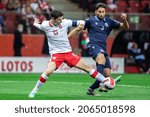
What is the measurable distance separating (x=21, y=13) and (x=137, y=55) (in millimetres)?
5194

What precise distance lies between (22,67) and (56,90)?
993 cm

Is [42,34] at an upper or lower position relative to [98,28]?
lower

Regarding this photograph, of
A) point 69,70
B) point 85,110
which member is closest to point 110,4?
point 69,70

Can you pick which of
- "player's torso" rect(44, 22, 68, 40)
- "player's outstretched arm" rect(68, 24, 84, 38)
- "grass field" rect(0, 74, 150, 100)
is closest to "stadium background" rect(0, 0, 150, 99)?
"grass field" rect(0, 74, 150, 100)

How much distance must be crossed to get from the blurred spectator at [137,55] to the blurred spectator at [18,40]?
4572 mm

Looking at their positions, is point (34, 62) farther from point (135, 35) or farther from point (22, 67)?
point (135, 35)

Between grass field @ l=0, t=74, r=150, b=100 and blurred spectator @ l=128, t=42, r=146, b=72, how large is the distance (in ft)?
12.0

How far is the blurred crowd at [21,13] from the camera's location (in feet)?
106

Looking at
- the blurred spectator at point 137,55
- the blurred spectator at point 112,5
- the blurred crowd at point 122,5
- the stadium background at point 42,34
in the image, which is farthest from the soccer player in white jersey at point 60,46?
the blurred spectator at point 112,5

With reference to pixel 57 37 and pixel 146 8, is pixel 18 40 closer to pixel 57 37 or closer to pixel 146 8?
pixel 146 8

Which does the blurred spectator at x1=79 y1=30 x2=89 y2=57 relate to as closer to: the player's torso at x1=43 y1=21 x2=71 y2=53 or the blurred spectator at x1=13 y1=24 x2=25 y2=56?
the blurred spectator at x1=13 y1=24 x2=25 y2=56

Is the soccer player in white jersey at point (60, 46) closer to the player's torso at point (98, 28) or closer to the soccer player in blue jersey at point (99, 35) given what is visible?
the soccer player in blue jersey at point (99, 35)

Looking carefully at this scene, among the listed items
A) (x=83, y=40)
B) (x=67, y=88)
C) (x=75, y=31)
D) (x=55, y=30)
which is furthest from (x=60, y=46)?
(x=83, y=40)

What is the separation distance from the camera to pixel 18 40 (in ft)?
107
